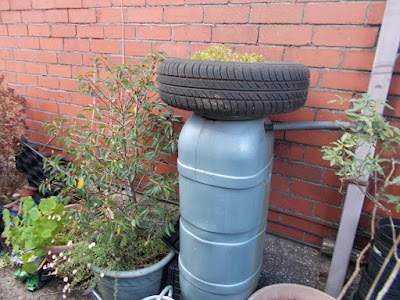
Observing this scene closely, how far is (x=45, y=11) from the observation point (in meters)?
2.45

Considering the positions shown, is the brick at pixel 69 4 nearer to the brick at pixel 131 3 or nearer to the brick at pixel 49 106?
the brick at pixel 131 3

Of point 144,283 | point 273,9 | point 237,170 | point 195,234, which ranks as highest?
point 273,9

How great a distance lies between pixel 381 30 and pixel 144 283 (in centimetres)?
188

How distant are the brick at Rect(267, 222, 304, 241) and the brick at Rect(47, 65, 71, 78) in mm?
2190

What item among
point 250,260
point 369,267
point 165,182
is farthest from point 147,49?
point 369,267

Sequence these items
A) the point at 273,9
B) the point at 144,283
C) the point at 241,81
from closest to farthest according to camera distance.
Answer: the point at 241,81 → the point at 273,9 → the point at 144,283

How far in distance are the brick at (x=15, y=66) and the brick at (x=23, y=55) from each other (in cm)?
6

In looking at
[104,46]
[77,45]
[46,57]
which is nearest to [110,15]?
[104,46]

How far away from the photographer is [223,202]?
3.97ft

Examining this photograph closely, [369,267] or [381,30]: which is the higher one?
[381,30]

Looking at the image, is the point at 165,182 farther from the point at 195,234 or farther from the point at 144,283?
the point at 144,283

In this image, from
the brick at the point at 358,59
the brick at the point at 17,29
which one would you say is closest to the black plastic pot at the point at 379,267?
the brick at the point at 358,59

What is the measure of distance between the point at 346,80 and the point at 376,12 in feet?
1.11

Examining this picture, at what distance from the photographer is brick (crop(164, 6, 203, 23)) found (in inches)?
69.5
